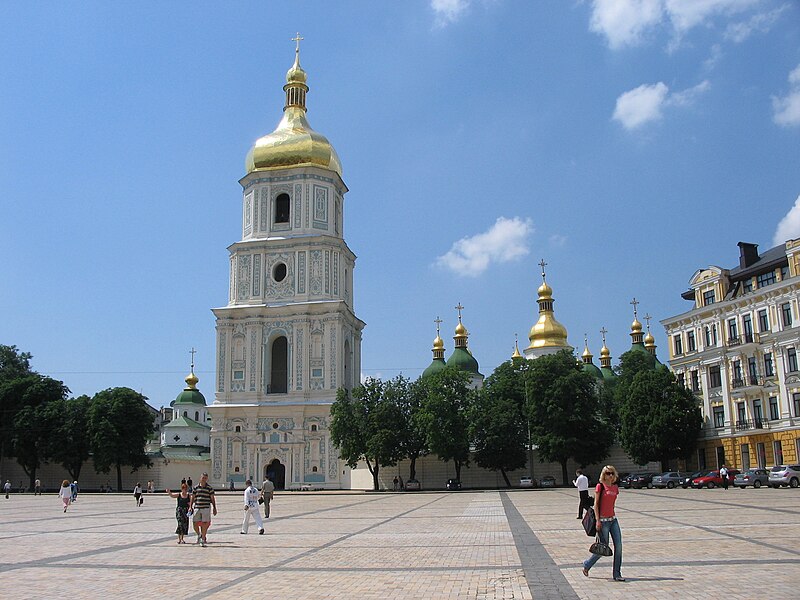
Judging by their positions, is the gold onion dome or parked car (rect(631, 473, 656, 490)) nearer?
parked car (rect(631, 473, 656, 490))

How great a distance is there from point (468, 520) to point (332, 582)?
39.8 feet

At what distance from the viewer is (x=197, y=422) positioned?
87.6m

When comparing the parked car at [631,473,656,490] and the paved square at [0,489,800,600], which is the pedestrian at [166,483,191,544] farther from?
the parked car at [631,473,656,490]

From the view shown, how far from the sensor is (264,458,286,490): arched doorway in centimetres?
5819

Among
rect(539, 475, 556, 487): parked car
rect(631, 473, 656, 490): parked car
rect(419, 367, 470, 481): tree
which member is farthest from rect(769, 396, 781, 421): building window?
rect(419, 367, 470, 481): tree

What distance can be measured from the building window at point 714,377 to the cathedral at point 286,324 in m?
25.4

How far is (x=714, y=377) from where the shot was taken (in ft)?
171

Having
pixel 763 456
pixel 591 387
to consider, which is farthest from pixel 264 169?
pixel 763 456

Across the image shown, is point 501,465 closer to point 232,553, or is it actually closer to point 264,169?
point 264,169

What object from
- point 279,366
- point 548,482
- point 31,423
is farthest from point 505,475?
point 31,423

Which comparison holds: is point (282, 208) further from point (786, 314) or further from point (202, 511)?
point (202, 511)

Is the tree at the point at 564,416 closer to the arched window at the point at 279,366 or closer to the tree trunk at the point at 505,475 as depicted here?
the tree trunk at the point at 505,475

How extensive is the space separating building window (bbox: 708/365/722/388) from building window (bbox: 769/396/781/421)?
4.93 meters

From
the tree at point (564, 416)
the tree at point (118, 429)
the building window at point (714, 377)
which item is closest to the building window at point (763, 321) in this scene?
the building window at point (714, 377)
